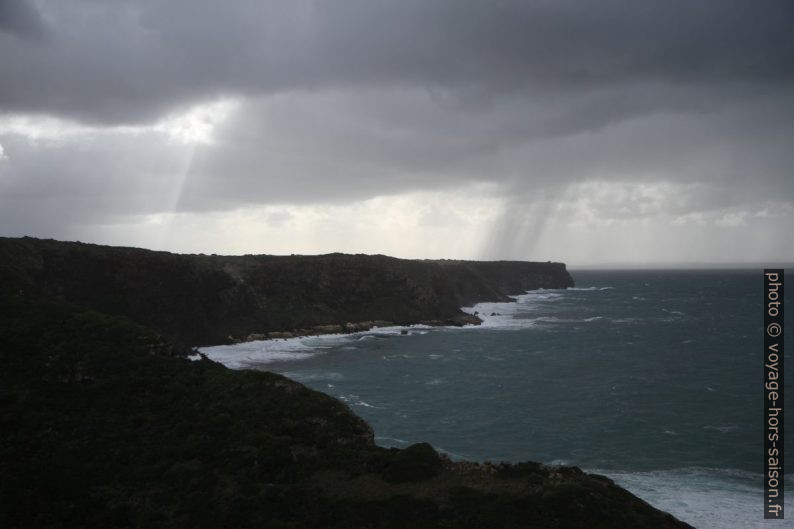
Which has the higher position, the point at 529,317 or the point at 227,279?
the point at 227,279

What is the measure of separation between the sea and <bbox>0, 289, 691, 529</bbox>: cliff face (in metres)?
9.17

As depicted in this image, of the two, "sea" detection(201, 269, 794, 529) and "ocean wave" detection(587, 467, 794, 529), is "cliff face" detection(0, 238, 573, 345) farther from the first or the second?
"ocean wave" detection(587, 467, 794, 529)

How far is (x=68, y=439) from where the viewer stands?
23844mm

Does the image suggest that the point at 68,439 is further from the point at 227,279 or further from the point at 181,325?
the point at 227,279

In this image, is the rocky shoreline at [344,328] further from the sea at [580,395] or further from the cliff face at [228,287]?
the sea at [580,395]

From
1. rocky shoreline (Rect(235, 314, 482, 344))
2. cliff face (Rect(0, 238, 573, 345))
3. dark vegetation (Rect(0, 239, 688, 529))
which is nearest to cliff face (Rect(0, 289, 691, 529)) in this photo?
dark vegetation (Rect(0, 239, 688, 529))

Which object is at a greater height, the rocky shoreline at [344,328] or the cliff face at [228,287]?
the cliff face at [228,287]

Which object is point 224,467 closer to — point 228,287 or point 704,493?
point 704,493

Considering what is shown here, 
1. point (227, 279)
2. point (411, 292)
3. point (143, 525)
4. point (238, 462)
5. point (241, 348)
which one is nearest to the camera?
point (143, 525)

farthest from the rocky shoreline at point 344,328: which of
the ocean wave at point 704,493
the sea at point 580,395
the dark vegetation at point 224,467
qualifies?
the ocean wave at point 704,493

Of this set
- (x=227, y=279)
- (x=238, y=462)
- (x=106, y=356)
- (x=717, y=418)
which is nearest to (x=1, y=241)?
(x=227, y=279)

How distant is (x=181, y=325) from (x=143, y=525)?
62.4 m

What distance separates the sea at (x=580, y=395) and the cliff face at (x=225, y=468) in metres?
9.17

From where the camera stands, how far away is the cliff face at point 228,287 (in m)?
70.0
